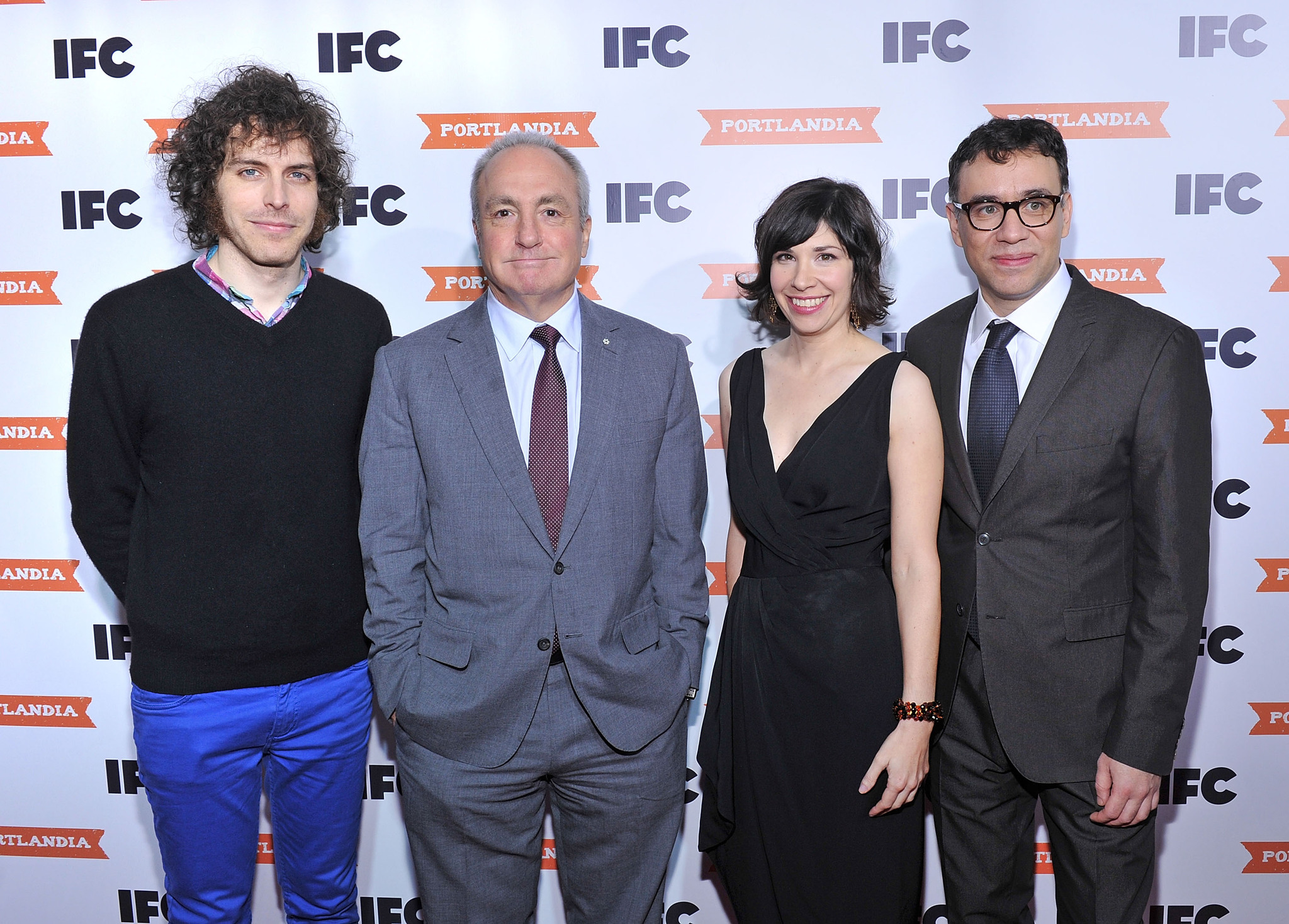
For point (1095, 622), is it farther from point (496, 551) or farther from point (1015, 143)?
point (496, 551)

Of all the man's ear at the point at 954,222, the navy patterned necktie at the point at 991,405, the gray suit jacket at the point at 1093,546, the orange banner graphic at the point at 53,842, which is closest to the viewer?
the gray suit jacket at the point at 1093,546

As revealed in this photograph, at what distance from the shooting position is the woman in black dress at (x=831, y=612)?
6.44ft

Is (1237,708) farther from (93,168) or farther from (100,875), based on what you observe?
(93,168)

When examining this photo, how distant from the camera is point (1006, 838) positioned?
2.15m

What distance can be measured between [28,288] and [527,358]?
6.15 feet

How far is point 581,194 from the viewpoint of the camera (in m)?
2.09

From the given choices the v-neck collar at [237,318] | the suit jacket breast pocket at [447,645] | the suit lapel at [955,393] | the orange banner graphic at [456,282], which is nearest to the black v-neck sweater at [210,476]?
the v-neck collar at [237,318]

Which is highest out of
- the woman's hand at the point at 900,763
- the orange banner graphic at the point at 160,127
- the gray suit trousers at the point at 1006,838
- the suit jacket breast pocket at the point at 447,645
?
the orange banner graphic at the point at 160,127

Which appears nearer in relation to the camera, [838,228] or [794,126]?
[838,228]

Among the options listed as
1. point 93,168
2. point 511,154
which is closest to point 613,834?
point 511,154

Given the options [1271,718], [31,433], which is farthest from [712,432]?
[31,433]

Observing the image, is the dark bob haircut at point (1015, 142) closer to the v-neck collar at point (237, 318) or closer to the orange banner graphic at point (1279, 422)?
the orange banner graphic at point (1279, 422)

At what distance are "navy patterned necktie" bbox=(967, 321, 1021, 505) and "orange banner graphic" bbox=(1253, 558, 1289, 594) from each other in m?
1.32

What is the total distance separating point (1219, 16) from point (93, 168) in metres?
3.39
